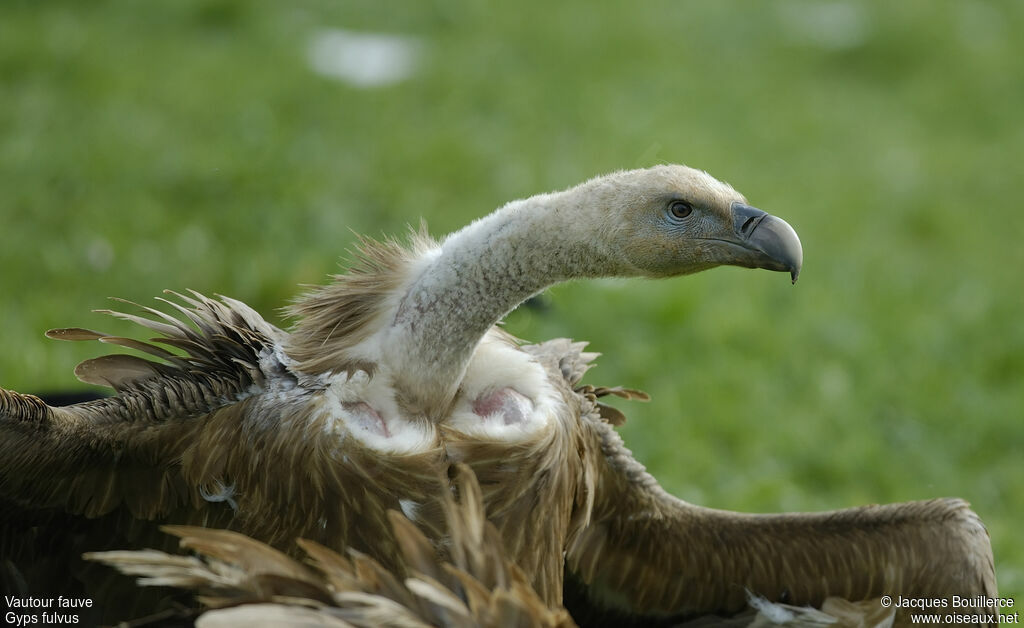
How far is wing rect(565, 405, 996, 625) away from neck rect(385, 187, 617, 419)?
645 mm

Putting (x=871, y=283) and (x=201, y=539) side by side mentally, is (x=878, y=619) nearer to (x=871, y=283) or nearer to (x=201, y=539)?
(x=201, y=539)

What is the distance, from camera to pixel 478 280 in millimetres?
2928

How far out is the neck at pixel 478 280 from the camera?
292 centimetres

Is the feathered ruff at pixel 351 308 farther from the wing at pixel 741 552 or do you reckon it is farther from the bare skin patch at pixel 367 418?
the wing at pixel 741 552

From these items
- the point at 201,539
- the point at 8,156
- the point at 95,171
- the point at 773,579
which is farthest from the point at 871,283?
the point at 201,539

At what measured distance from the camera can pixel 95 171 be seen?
653 cm

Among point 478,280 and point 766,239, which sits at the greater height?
point 766,239

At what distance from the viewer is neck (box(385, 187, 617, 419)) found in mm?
2916

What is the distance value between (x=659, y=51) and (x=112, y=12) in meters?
3.89

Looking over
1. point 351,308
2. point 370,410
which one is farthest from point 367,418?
point 351,308

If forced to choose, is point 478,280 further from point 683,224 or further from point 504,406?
point 683,224

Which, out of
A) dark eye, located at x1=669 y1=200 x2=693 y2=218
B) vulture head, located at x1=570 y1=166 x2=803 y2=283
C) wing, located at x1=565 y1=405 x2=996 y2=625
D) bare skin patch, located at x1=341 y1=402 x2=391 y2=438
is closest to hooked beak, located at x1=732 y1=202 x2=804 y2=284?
vulture head, located at x1=570 y1=166 x2=803 y2=283

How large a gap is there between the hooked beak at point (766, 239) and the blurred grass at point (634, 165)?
7.48ft

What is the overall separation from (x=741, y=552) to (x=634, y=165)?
163 inches
